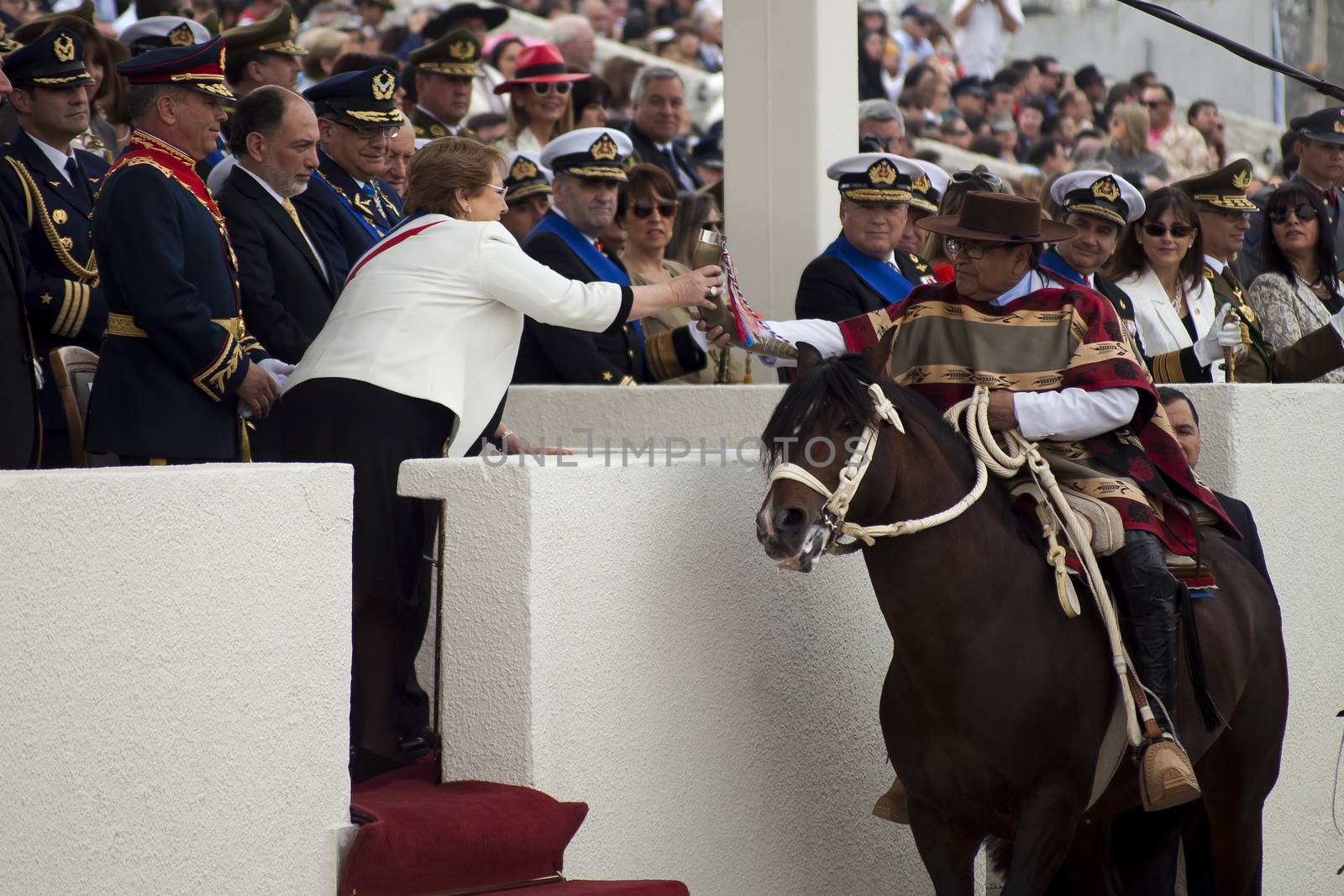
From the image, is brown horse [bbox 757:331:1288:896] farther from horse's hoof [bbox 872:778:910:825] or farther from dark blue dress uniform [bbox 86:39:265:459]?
dark blue dress uniform [bbox 86:39:265:459]

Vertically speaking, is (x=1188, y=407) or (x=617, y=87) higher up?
(x=617, y=87)

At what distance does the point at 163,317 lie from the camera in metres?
4.69

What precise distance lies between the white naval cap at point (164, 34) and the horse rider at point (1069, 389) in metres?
3.47

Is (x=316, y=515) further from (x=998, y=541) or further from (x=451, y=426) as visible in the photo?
(x=998, y=541)

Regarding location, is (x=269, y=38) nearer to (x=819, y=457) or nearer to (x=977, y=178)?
(x=977, y=178)

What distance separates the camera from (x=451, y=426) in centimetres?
466

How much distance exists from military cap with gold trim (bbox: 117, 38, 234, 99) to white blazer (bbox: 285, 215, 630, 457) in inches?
31.4

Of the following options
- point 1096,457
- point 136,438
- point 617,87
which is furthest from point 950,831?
point 617,87

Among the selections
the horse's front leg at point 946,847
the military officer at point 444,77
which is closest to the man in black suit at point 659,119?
the military officer at point 444,77

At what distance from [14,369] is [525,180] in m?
3.45

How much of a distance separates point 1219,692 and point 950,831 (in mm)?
1057

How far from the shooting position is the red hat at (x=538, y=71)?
9391mm

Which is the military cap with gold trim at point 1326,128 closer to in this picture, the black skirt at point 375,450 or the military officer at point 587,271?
the military officer at point 587,271

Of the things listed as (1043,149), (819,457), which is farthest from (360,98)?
(1043,149)
